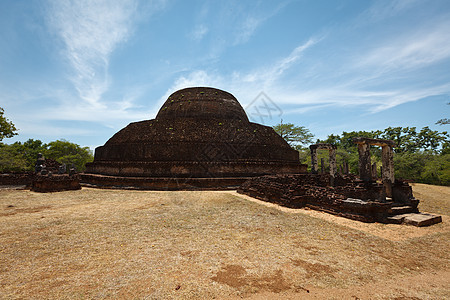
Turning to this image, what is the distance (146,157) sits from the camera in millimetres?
14102

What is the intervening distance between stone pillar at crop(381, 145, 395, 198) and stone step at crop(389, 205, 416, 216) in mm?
912

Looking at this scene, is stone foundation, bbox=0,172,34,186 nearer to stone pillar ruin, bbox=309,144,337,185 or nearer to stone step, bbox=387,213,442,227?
stone pillar ruin, bbox=309,144,337,185

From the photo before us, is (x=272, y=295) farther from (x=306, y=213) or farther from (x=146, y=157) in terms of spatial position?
(x=146, y=157)

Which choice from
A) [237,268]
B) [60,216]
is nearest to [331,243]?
[237,268]

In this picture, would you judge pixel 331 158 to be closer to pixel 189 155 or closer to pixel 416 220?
pixel 416 220

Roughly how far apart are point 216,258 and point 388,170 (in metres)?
7.92

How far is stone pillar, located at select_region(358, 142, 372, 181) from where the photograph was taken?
7.77m

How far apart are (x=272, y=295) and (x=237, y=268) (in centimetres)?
72

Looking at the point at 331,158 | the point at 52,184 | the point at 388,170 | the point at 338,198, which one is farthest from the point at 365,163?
the point at 52,184

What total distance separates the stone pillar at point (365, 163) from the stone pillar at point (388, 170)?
75cm

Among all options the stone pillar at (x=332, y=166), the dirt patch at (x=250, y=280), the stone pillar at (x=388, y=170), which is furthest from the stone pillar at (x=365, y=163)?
the dirt patch at (x=250, y=280)

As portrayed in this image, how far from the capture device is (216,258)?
3.53 m

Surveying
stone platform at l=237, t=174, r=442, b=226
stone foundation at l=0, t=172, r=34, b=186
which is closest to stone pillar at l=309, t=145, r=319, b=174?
stone platform at l=237, t=174, r=442, b=226

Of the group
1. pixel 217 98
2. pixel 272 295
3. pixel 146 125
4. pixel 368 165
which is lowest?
pixel 272 295
